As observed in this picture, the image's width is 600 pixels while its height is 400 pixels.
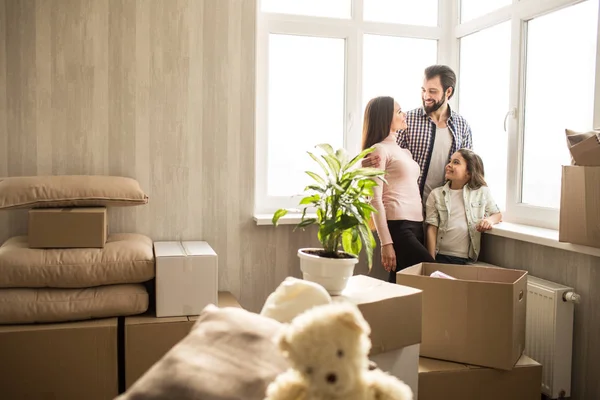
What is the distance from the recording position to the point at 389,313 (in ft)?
6.20

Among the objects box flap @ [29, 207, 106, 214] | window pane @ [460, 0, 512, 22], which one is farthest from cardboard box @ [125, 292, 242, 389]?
window pane @ [460, 0, 512, 22]

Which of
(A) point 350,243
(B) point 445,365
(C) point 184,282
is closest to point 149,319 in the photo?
(C) point 184,282

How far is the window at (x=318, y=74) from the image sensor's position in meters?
3.21

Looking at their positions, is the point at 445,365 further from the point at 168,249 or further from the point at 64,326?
the point at 64,326

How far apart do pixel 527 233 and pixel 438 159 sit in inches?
26.6

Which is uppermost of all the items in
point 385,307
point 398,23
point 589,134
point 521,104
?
point 398,23

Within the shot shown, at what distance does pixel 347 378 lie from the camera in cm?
110

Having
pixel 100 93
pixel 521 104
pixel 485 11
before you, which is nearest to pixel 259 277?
pixel 100 93

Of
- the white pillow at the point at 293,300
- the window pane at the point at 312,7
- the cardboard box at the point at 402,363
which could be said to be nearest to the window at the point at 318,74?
the window pane at the point at 312,7

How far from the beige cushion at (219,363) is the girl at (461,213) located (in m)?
1.83

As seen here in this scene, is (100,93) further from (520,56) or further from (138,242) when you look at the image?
(520,56)

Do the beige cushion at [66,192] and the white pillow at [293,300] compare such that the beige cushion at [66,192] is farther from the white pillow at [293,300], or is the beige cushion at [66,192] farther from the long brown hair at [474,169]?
the long brown hair at [474,169]

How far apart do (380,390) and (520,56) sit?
229cm

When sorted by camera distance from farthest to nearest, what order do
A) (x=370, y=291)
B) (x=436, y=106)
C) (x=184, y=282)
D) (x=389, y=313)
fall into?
1. (x=436, y=106)
2. (x=184, y=282)
3. (x=370, y=291)
4. (x=389, y=313)
